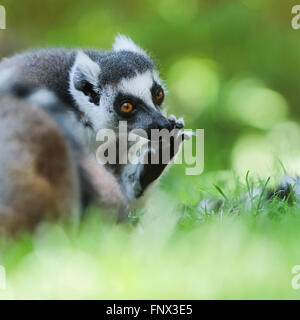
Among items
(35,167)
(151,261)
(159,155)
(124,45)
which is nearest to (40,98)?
(35,167)

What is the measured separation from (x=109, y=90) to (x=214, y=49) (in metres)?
3.62

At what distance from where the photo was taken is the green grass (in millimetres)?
1853

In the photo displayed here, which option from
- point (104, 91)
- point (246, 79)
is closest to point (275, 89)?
point (246, 79)

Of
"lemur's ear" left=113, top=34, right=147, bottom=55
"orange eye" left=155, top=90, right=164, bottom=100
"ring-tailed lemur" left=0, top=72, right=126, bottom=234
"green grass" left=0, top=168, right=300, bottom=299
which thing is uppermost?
"lemur's ear" left=113, top=34, right=147, bottom=55

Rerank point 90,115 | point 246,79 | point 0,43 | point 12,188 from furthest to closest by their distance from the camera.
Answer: point 246,79 → point 0,43 → point 90,115 → point 12,188

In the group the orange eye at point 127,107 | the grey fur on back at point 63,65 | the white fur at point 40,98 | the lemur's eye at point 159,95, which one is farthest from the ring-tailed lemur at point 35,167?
the lemur's eye at point 159,95

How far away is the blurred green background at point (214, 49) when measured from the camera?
245 inches

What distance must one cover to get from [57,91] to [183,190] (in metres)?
1.15

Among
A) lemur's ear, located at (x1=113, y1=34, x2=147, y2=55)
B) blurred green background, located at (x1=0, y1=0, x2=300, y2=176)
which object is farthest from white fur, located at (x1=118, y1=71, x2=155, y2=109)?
blurred green background, located at (x1=0, y1=0, x2=300, y2=176)

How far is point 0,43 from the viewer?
641cm

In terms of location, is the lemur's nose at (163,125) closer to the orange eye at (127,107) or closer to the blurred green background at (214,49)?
the orange eye at (127,107)

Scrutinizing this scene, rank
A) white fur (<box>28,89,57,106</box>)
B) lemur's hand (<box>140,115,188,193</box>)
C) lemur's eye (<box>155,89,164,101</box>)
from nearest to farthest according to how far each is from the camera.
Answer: white fur (<box>28,89,57,106</box>) → lemur's hand (<box>140,115,188,193</box>) → lemur's eye (<box>155,89,164,101</box>)

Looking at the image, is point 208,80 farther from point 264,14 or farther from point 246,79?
point 264,14

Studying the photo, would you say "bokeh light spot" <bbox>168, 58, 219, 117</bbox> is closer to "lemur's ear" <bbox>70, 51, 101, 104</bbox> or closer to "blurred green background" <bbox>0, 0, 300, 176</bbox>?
"blurred green background" <bbox>0, 0, 300, 176</bbox>
